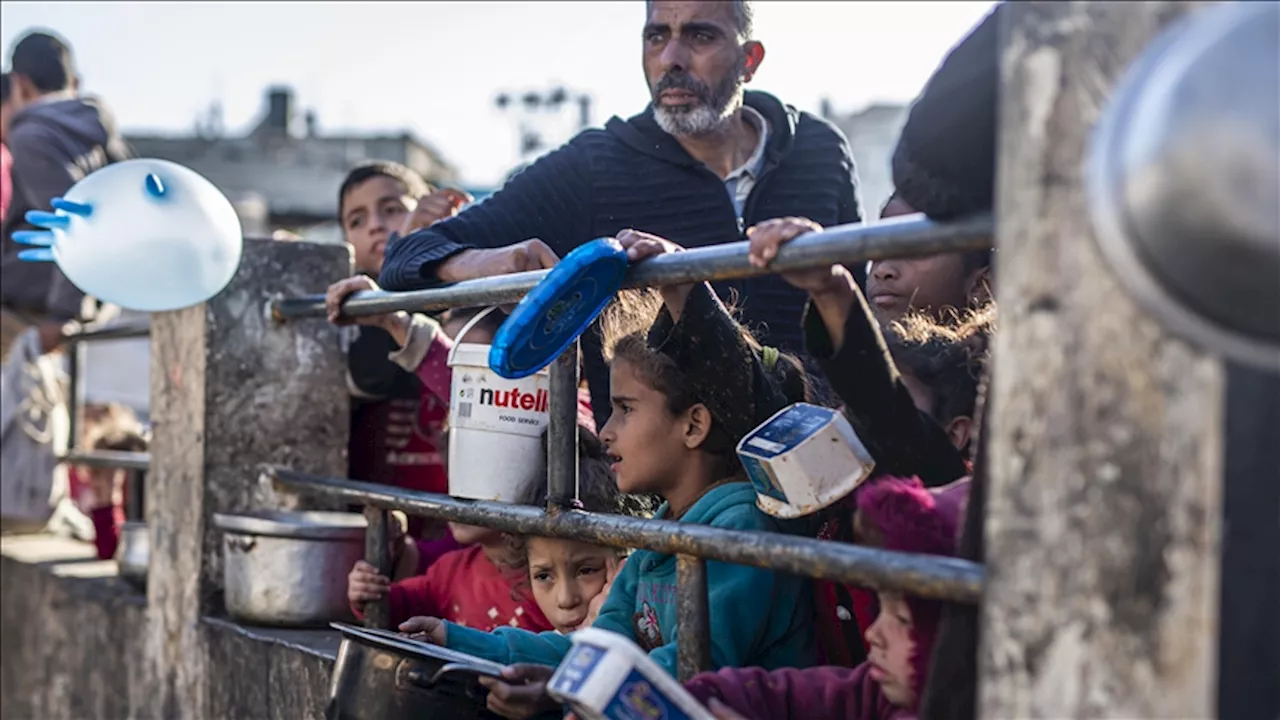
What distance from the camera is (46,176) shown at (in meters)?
6.36

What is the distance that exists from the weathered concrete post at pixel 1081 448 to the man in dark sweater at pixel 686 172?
2217 millimetres

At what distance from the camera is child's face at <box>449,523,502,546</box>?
371cm

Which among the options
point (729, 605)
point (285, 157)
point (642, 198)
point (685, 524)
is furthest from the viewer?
point (285, 157)

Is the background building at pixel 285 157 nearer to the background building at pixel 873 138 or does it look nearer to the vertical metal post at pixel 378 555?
the background building at pixel 873 138

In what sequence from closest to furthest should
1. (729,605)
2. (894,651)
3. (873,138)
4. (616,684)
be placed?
1. (616,684)
2. (894,651)
3. (729,605)
4. (873,138)

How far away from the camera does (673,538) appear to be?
8.57ft

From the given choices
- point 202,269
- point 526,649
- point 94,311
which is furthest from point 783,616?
point 94,311

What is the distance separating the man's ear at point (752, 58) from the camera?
14.2 feet

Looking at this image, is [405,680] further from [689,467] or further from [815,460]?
[815,460]

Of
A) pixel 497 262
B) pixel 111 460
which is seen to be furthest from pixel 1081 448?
pixel 111 460

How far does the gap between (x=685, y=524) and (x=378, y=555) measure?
146 cm

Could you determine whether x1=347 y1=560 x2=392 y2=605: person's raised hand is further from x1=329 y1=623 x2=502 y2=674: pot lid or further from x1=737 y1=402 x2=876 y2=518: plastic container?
x1=737 y1=402 x2=876 y2=518: plastic container

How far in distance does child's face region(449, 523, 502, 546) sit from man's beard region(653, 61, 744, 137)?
1109 mm

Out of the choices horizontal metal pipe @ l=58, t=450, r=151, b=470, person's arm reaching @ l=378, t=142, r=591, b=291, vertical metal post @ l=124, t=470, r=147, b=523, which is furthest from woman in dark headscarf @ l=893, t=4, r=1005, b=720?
vertical metal post @ l=124, t=470, r=147, b=523
